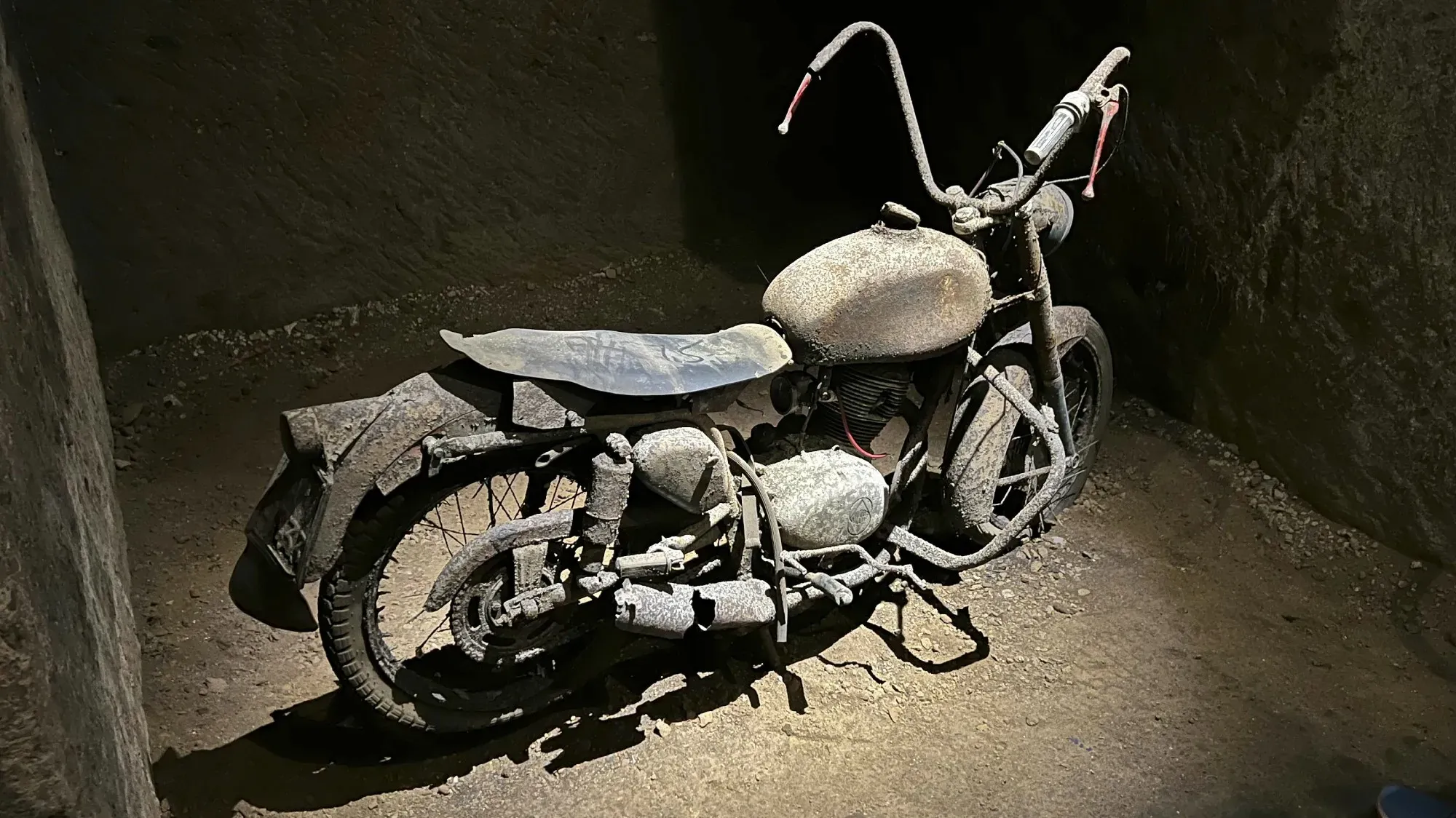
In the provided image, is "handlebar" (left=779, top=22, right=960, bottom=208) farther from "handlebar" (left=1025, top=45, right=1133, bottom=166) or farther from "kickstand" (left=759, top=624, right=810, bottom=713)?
"kickstand" (left=759, top=624, right=810, bottom=713)

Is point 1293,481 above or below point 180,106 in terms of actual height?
below

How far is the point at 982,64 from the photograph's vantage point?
4227mm

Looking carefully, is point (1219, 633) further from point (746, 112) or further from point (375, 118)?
point (375, 118)

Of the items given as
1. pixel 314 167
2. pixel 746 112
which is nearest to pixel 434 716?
pixel 314 167

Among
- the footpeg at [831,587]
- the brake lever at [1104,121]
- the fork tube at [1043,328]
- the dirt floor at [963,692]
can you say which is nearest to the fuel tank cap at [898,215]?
the fork tube at [1043,328]

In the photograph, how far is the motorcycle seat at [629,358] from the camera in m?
2.12

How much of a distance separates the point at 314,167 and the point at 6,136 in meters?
1.29

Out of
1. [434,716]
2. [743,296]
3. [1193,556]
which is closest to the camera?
[434,716]

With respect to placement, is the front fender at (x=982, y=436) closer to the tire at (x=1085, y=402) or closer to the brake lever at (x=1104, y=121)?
the tire at (x=1085, y=402)

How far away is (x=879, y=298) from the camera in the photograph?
2.42 m

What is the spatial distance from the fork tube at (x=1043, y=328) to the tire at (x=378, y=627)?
1.36 metres

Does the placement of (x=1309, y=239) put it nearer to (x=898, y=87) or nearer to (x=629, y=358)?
(x=898, y=87)

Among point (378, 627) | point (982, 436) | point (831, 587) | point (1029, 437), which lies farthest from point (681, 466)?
point (1029, 437)

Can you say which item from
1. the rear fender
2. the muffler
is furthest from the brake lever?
the rear fender
